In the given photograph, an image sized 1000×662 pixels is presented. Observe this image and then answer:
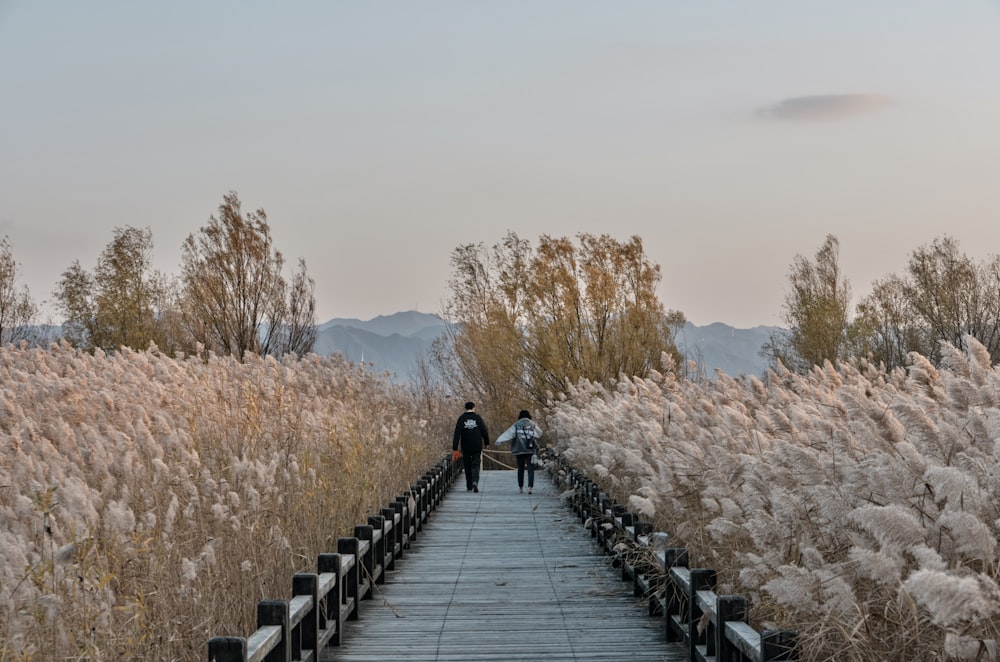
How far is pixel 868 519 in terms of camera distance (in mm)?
3939

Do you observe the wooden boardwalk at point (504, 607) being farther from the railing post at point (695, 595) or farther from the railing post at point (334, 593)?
the railing post at point (695, 595)

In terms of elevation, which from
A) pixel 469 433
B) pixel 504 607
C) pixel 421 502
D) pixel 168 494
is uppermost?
pixel 469 433

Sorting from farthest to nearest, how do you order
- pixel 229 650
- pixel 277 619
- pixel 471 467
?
1. pixel 471 467
2. pixel 277 619
3. pixel 229 650

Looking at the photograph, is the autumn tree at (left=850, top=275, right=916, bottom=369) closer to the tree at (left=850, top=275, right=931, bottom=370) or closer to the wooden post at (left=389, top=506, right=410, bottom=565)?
the tree at (left=850, top=275, right=931, bottom=370)

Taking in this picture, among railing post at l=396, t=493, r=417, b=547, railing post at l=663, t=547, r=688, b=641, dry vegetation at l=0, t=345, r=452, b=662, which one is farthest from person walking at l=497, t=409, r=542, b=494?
railing post at l=663, t=547, r=688, b=641

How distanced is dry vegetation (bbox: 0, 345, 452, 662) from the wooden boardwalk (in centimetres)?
76

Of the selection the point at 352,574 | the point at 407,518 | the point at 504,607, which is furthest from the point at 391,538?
the point at 352,574

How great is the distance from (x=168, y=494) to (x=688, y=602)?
12.5ft

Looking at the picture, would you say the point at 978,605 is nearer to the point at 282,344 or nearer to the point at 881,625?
the point at 881,625

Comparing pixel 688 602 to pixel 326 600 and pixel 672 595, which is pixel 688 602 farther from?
pixel 326 600

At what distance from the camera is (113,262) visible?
4544 centimetres

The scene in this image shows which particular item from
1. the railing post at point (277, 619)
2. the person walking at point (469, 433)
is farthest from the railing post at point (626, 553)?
the person walking at point (469, 433)

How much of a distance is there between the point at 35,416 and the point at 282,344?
2882 cm

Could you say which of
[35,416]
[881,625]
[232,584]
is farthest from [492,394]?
[881,625]
